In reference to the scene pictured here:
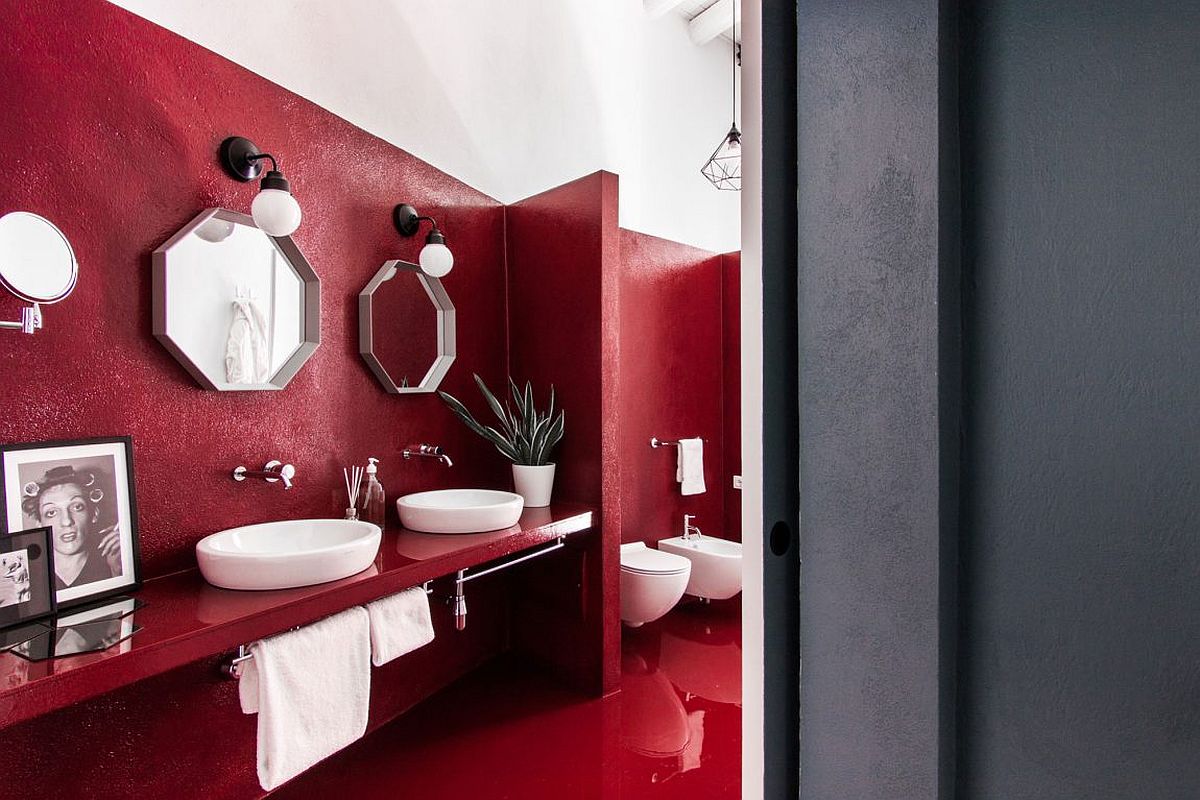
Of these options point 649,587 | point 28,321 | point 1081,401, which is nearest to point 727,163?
point 649,587

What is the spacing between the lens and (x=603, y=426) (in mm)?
2803

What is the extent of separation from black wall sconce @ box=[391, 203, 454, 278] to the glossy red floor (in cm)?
179

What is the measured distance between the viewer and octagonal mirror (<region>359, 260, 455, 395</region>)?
251 centimetres

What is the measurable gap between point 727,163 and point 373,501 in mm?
3038

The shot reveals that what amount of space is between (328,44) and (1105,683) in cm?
273

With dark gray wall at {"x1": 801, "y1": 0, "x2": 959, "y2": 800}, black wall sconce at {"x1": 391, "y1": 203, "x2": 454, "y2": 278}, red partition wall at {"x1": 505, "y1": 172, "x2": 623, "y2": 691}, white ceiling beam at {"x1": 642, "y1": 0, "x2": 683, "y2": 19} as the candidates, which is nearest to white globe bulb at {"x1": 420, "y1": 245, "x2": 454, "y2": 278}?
black wall sconce at {"x1": 391, "y1": 203, "x2": 454, "y2": 278}

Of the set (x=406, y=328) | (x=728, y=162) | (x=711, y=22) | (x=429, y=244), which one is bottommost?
(x=406, y=328)

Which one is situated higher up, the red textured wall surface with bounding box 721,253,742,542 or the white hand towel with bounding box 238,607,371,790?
the red textured wall surface with bounding box 721,253,742,542

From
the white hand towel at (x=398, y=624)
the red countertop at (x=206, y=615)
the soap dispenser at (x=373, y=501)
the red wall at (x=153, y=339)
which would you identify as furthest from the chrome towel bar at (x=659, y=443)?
the white hand towel at (x=398, y=624)

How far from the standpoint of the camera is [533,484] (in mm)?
2801

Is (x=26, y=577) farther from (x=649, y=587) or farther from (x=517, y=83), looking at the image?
(x=517, y=83)

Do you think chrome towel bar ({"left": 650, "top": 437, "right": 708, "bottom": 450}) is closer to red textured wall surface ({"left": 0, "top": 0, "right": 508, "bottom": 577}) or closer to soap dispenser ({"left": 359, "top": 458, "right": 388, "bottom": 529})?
red textured wall surface ({"left": 0, "top": 0, "right": 508, "bottom": 577})

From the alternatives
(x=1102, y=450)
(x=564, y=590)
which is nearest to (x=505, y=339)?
(x=564, y=590)

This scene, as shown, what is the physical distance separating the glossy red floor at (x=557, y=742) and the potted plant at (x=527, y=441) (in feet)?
2.83
